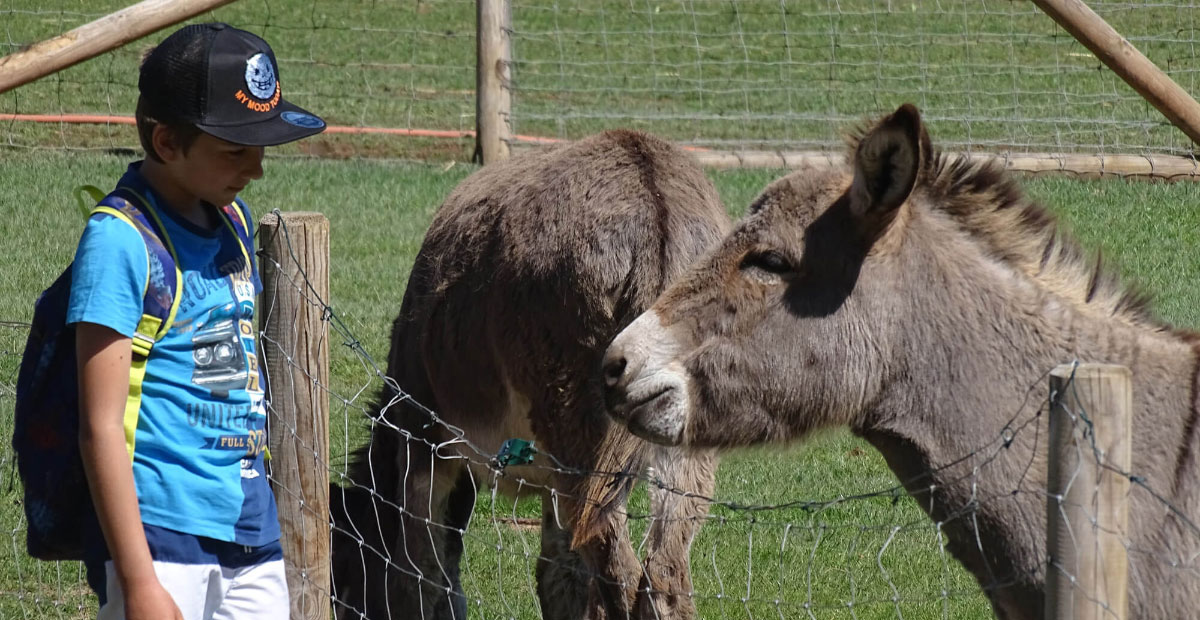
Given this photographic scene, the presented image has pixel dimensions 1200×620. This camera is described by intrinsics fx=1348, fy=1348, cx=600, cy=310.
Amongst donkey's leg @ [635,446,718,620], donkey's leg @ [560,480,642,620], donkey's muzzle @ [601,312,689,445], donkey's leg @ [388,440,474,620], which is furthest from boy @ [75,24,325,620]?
donkey's leg @ [388,440,474,620]

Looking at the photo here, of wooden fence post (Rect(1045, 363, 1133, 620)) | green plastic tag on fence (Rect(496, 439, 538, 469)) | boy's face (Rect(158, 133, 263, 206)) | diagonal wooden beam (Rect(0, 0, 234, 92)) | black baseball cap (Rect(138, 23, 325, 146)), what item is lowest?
green plastic tag on fence (Rect(496, 439, 538, 469))

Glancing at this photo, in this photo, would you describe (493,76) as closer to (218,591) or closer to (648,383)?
(648,383)

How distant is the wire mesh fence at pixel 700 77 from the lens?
39.8 ft

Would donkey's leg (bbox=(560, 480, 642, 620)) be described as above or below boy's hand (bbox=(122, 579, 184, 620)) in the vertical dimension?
below

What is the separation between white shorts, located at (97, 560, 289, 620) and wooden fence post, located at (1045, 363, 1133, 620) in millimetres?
1807

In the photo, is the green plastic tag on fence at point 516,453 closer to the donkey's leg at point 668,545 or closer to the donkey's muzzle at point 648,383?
the donkey's muzzle at point 648,383

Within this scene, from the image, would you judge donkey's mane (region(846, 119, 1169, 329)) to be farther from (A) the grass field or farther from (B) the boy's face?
(B) the boy's face

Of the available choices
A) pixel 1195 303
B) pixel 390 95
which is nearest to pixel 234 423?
pixel 1195 303

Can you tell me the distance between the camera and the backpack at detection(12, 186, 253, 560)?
2850 millimetres

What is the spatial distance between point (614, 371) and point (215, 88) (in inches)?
43.9

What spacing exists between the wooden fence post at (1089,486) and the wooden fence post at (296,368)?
199 centimetres

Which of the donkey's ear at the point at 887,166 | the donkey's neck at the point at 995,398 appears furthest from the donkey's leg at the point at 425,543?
the donkey's ear at the point at 887,166

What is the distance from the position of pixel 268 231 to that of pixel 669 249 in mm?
1322

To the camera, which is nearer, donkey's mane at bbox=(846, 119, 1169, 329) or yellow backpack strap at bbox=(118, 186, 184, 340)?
yellow backpack strap at bbox=(118, 186, 184, 340)
